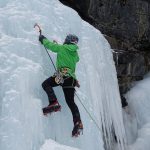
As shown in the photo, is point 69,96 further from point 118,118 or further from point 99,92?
point 118,118

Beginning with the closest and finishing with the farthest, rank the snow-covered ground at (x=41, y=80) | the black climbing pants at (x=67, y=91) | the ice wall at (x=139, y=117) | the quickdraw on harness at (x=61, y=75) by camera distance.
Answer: the snow-covered ground at (x=41, y=80) < the black climbing pants at (x=67, y=91) < the quickdraw on harness at (x=61, y=75) < the ice wall at (x=139, y=117)

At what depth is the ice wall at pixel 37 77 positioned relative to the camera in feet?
16.0

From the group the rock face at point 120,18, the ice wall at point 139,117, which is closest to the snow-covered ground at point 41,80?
the ice wall at point 139,117

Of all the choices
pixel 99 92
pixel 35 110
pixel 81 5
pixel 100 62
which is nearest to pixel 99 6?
pixel 81 5

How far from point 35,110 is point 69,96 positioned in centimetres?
50

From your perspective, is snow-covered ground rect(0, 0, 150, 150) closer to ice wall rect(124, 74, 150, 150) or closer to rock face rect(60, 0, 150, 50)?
ice wall rect(124, 74, 150, 150)

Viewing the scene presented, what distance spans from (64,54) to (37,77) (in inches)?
16.9

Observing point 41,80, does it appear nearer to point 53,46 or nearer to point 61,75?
point 61,75

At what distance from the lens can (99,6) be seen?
28.1ft

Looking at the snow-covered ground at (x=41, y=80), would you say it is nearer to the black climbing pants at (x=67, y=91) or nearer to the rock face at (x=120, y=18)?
the black climbing pants at (x=67, y=91)

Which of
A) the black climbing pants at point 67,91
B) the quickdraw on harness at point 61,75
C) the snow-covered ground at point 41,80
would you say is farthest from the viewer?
the quickdraw on harness at point 61,75

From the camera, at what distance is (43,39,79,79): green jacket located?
5383 millimetres

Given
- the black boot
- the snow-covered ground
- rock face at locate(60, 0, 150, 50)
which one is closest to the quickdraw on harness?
the snow-covered ground

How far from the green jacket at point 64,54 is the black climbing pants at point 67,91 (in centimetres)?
11
